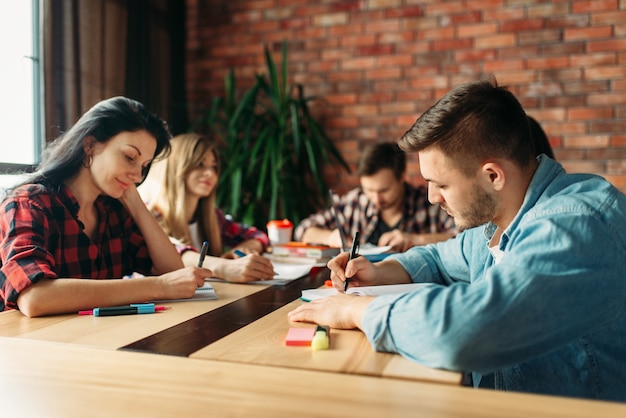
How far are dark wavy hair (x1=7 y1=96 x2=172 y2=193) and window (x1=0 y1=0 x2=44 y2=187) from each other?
4.45 ft

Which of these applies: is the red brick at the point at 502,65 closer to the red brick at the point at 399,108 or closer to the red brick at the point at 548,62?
the red brick at the point at 548,62

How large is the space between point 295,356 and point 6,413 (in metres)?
0.47

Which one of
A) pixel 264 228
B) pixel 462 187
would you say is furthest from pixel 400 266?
pixel 264 228

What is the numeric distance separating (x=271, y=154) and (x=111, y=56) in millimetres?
1134

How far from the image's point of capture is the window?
286 cm

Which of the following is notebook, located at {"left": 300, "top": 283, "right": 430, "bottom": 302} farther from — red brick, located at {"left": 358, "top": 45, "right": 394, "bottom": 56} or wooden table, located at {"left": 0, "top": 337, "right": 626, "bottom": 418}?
red brick, located at {"left": 358, "top": 45, "right": 394, "bottom": 56}

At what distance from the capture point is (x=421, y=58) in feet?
12.8

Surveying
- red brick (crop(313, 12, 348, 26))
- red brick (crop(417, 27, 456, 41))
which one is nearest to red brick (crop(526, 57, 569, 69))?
red brick (crop(417, 27, 456, 41))

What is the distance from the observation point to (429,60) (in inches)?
153

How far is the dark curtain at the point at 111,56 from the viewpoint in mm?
3082

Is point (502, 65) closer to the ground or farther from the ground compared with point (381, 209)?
farther from the ground

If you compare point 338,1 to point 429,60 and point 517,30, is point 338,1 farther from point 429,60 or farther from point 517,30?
point 517,30

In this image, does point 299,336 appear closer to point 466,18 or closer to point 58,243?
point 58,243

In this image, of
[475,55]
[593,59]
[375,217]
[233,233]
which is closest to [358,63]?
[475,55]
